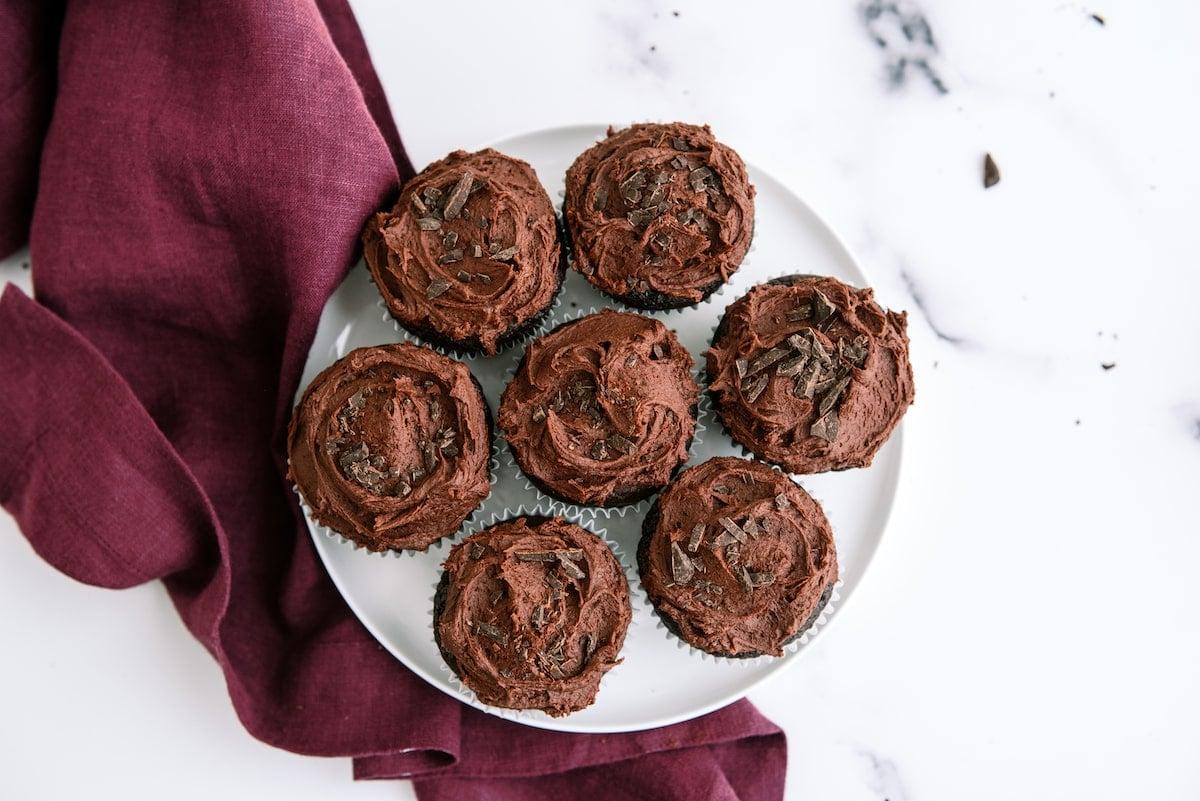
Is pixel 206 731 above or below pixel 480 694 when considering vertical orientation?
below

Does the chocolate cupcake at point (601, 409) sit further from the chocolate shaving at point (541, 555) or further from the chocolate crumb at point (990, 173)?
the chocolate crumb at point (990, 173)

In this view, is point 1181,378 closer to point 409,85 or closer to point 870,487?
point 870,487

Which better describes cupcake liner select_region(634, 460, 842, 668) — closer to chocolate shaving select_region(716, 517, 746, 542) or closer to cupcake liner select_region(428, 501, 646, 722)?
cupcake liner select_region(428, 501, 646, 722)

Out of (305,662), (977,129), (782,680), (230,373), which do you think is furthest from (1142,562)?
(230,373)

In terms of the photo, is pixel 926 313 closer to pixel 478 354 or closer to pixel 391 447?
pixel 478 354

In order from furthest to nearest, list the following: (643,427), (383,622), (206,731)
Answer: (206,731) < (383,622) < (643,427)

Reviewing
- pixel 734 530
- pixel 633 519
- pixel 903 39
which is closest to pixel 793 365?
pixel 734 530
